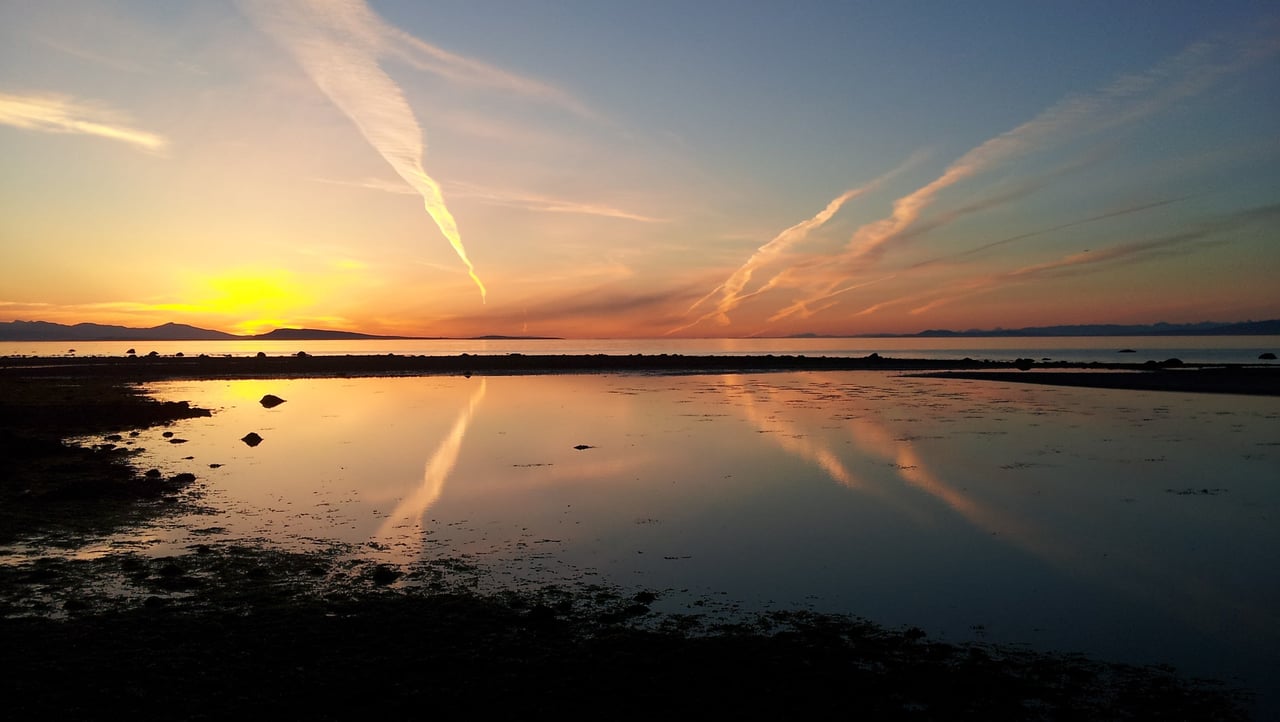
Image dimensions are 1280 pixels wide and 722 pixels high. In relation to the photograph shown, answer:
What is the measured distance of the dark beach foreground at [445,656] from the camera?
26.8ft

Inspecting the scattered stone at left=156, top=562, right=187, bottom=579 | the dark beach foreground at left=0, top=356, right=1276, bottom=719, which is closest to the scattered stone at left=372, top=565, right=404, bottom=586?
the dark beach foreground at left=0, top=356, right=1276, bottom=719

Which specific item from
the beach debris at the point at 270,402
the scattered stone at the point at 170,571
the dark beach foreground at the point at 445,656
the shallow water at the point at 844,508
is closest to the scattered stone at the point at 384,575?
the dark beach foreground at the point at 445,656

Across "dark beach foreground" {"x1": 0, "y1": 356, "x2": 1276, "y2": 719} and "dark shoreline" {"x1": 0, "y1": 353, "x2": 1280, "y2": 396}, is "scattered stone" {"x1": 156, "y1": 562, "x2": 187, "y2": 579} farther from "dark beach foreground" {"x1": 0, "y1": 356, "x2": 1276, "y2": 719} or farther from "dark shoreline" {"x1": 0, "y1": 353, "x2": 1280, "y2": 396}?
"dark shoreline" {"x1": 0, "y1": 353, "x2": 1280, "y2": 396}

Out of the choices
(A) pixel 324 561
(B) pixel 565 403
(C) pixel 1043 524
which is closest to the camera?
(A) pixel 324 561

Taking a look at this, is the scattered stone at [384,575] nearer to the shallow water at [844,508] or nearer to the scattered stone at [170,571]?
the shallow water at [844,508]

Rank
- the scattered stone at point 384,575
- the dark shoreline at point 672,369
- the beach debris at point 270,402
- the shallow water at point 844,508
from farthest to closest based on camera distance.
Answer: the dark shoreline at point 672,369 → the beach debris at point 270,402 → the scattered stone at point 384,575 → the shallow water at point 844,508

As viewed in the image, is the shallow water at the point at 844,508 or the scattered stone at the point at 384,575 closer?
the shallow water at the point at 844,508

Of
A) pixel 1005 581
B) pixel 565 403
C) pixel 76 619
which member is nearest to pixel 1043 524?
pixel 1005 581

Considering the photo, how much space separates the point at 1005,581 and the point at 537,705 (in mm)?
8774

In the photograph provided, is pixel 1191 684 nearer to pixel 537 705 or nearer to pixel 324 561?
pixel 537 705

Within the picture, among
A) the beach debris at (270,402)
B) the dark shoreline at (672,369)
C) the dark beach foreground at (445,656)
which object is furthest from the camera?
the dark shoreline at (672,369)

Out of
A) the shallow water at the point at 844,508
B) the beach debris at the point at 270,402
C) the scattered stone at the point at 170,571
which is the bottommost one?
the shallow water at the point at 844,508

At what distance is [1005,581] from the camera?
511 inches

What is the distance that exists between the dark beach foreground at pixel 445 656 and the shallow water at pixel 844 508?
3.50ft
